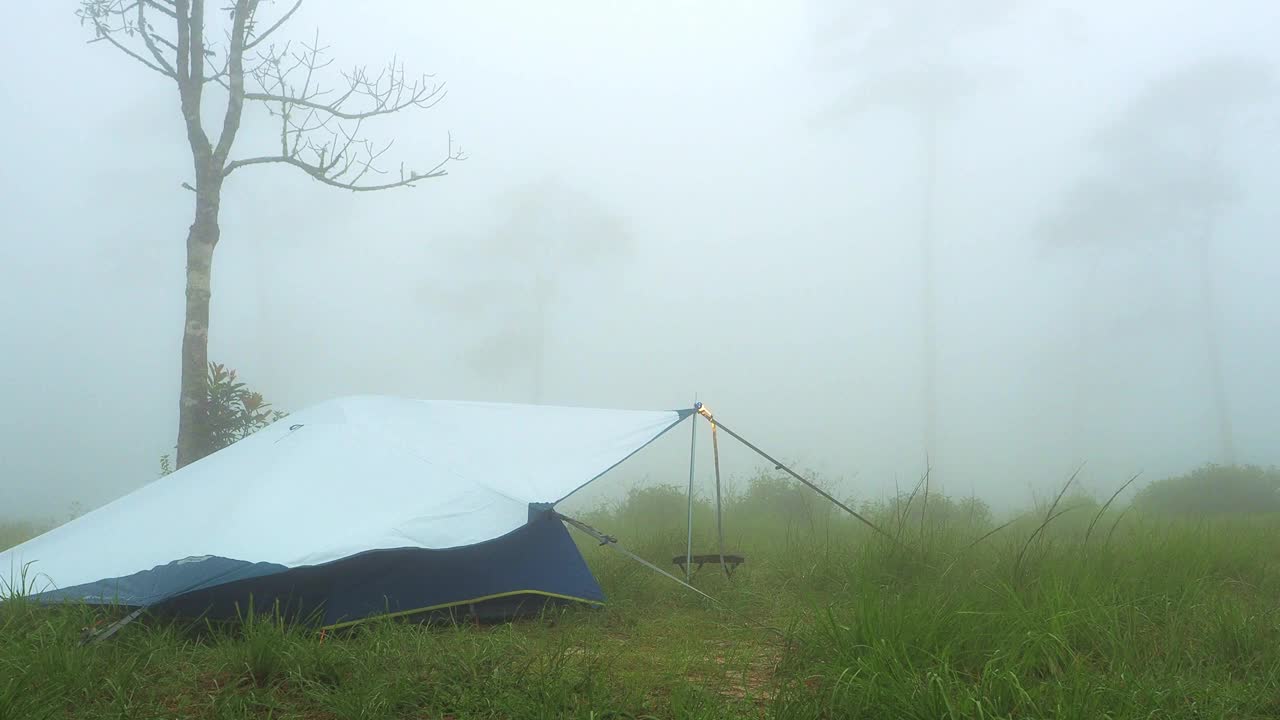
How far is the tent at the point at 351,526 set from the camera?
3775mm

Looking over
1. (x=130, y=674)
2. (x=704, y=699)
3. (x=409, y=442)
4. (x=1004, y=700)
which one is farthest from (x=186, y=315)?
(x=1004, y=700)

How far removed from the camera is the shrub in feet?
32.7

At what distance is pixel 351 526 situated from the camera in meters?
3.92

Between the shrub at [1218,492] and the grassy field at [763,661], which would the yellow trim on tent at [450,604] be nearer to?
the grassy field at [763,661]

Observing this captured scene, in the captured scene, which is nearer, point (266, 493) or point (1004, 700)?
point (1004, 700)

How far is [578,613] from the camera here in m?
4.39

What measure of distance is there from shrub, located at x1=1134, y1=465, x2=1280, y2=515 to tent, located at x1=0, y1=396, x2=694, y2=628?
767 centimetres

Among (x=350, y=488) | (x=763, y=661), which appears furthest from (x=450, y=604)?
(x=763, y=661)

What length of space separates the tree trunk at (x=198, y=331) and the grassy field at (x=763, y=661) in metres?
3.87

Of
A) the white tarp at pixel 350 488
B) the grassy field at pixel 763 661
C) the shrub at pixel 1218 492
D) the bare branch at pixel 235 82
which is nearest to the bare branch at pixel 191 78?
the bare branch at pixel 235 82

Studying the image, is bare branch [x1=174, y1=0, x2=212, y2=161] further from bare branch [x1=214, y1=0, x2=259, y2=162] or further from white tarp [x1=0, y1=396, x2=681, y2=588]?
white tarp [x1=0, y1=396, x2=681, y2=588]

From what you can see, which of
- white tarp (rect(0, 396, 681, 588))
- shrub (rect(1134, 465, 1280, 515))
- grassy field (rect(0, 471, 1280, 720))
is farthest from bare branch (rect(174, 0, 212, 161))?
shrub (rect(1134, 465, 1280, 515))

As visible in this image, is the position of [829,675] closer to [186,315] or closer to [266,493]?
[266,493]

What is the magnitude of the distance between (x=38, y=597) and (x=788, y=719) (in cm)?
313
